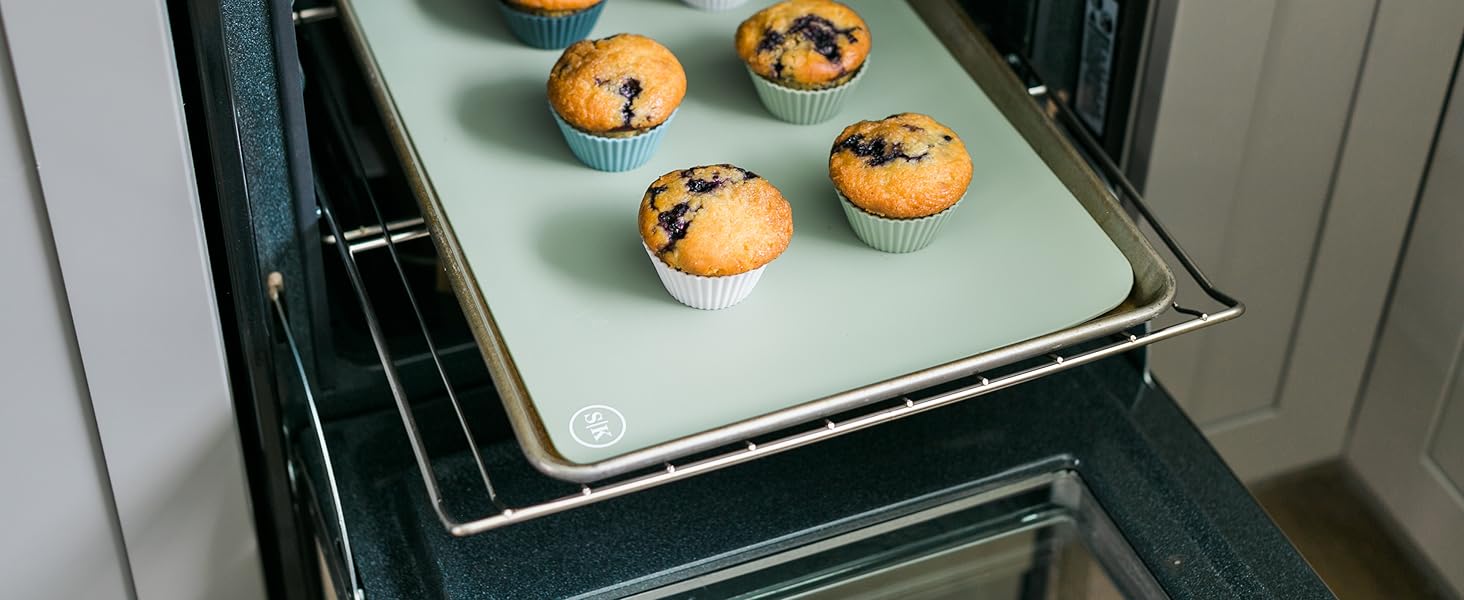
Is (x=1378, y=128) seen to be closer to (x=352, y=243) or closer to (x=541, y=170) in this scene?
(x=541, y=170)

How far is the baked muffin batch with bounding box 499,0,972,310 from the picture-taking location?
34.3 inches

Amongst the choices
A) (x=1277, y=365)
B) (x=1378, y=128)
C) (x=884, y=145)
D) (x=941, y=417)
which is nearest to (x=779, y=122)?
(x=884, y=145)

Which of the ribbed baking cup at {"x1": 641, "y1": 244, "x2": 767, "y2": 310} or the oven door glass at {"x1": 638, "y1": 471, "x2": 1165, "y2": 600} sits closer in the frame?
the ribbed baking cup at {"x1": 641, "y1": 244, "x2": 767, "y2": 310}

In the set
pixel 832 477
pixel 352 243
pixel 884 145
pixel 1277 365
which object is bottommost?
pixel 1277 365

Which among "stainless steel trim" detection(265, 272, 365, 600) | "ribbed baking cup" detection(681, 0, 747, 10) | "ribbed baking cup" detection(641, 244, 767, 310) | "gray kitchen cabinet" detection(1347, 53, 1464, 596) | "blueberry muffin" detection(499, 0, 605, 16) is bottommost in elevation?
"gray kitchen cabinet" detection(1347, 53, 1464, 596)

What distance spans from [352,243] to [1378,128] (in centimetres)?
85

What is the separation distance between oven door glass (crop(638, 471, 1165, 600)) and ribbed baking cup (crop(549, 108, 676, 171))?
282 millimetres

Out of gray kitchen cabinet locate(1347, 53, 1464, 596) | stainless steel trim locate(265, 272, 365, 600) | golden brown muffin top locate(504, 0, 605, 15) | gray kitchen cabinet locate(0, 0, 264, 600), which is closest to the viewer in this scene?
gray kitchen cabinet locate(0, 0, 264, 600)

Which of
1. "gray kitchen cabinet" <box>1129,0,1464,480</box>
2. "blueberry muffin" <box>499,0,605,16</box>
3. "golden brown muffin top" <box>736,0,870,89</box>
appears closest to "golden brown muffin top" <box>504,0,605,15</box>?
"blueberry muffin" <box>499,0,605,16</box>

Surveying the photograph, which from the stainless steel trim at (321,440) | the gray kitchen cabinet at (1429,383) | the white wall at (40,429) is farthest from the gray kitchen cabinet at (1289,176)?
the white wall at (40,429)

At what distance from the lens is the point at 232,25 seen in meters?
0.82

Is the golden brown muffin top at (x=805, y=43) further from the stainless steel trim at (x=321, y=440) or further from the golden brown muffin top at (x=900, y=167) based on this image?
the stainless steel trim at (x=321, y=440)

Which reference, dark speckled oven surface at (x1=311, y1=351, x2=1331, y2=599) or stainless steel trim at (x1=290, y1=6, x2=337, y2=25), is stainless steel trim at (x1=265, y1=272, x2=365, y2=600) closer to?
dark speckled oven surface at (x1=311, y1=351, x2=1331, y2=599)

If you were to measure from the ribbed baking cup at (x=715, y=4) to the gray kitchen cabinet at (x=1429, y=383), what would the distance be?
2.02 feet
